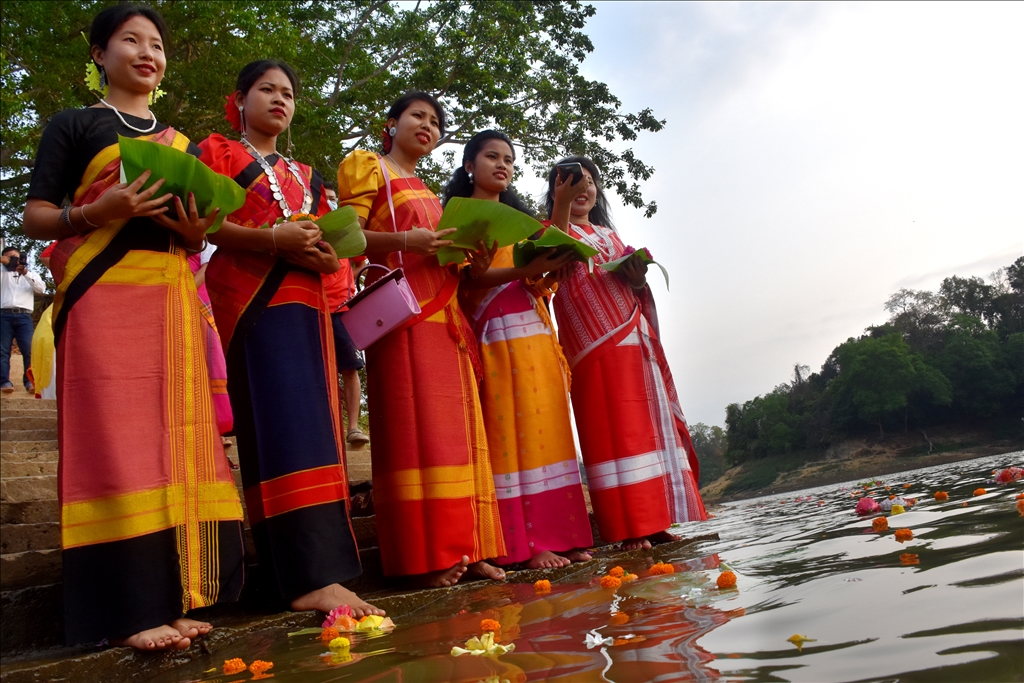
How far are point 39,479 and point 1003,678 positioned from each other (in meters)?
3.68

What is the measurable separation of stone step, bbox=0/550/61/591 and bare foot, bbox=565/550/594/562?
6.15ft

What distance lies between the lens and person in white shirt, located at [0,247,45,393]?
7.66 meters

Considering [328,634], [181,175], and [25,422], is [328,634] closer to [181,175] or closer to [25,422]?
[181,175]

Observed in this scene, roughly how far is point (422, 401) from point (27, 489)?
1.89 m

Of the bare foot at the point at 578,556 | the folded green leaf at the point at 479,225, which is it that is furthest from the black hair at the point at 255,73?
the bare foot at the point at 578,556

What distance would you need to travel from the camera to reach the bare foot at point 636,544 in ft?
10.9

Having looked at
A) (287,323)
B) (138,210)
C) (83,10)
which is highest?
(83,10)

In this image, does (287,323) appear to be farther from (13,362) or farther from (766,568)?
(13,362)

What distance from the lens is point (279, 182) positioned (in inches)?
105

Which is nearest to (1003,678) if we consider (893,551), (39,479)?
(893,551)

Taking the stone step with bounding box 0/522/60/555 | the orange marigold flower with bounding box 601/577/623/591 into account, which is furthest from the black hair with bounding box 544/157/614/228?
the stone step with bounding box 0/522/60/555

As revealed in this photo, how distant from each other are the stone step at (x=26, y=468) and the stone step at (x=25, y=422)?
68.2 inches

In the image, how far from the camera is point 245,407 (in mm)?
2473

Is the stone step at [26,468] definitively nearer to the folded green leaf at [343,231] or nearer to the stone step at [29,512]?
the stone step at [29,512]
